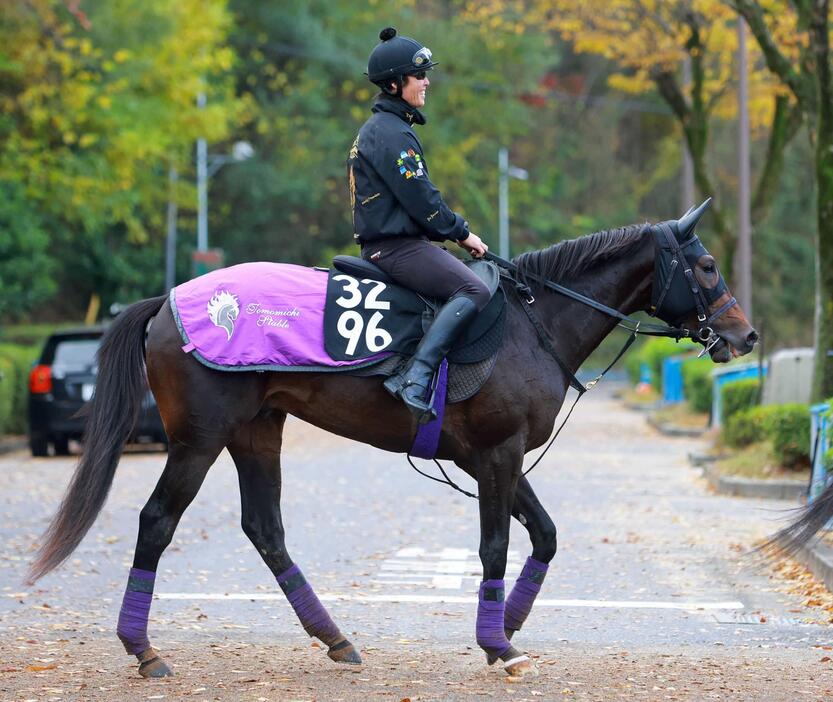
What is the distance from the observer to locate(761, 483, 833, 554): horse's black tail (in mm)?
7934

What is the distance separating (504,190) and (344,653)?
6115 centimetres

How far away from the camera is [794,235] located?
226ft

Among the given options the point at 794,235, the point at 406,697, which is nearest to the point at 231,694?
the point at 406,697

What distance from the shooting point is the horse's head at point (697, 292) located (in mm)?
7801

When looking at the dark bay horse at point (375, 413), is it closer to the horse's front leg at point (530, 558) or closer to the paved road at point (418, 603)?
the horse's front leg at point (530, 558)

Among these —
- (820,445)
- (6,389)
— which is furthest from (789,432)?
(6,389)

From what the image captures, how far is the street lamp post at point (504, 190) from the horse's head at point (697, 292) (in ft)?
194

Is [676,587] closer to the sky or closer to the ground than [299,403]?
closer to the ground

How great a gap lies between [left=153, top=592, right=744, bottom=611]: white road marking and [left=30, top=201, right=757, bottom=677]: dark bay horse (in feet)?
6.36

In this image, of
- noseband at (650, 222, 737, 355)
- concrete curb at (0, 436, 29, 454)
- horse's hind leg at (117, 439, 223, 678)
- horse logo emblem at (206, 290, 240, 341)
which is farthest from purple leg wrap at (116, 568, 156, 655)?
concrete curb at (0, 436, 29, 454)

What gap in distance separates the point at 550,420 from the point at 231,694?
2.09 metres

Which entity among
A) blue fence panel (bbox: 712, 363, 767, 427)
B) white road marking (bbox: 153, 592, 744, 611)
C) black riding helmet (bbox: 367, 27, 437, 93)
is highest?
black riding helmet (bbox: 367, 27, 437, 93)

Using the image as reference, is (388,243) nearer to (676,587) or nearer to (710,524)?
(676,587)

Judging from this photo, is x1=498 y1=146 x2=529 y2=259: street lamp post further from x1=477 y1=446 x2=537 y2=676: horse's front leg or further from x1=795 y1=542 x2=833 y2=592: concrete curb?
x1=477 y1=446 x2=537 y2=676: horse's front leg
